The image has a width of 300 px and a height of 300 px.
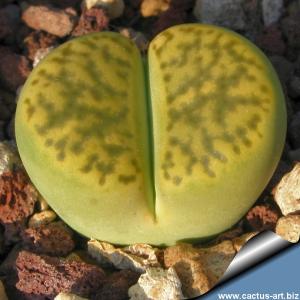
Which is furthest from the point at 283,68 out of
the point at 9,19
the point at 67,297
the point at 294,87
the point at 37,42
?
the point at 67,297

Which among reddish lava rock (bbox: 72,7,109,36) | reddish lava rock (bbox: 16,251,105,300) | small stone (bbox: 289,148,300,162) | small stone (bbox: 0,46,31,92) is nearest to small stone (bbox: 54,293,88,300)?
reddish lava rock (bbox: 16,251,105,300)

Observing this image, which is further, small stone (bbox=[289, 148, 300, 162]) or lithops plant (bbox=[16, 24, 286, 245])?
small stone (bbox=[289, 148, 300, 162])

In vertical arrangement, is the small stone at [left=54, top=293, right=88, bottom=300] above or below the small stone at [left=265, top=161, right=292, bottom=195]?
above

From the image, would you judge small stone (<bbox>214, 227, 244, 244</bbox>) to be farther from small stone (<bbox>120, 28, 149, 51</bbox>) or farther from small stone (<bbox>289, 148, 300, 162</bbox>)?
small stone (<bbox>120, 28, 149, 51</bbox>)

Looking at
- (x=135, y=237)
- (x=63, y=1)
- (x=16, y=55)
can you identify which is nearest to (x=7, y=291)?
(x=135, y=237)

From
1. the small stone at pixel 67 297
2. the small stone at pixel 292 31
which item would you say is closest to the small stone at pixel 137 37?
the small stone at pixel 292 31

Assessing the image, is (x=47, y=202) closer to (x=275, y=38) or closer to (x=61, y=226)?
(x=61, y=226)
